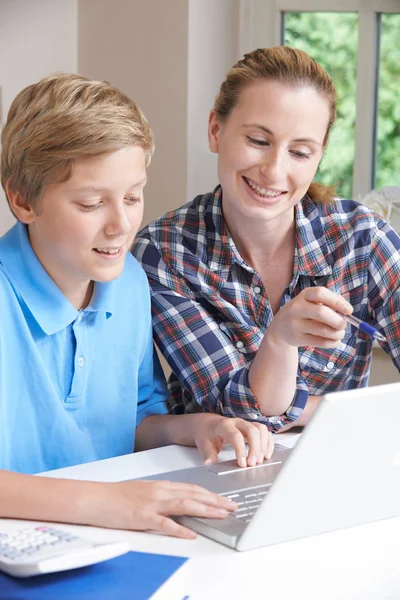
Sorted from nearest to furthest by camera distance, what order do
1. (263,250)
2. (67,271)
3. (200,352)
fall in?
1. (67,271)
2. (200,352)
3. (263,250)

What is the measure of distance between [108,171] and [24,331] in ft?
0.89

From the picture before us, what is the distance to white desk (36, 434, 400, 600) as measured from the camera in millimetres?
934

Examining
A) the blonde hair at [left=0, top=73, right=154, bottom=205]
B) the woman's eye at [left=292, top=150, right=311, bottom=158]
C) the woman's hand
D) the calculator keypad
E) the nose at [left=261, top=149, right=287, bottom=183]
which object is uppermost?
the blonde hair at [left=0, top=73, right=154, bottom=205]

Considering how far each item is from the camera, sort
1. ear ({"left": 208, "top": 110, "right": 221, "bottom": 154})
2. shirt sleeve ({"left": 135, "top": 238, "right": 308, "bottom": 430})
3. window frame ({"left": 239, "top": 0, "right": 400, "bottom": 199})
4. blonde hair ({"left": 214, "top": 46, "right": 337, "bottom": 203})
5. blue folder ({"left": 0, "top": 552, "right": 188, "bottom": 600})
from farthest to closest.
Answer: window frame ({"left": 239, "top": 0, "right": 400, "bottom": 199}) → ear ({"left": 208, "top": 110, "right": 221, "bottom": 154}) → blonde hair ({"left": 214, "top": 46, "right": 337, "bottom": 203}) → shirt sleeve ({"left": 135, "top": 238, "right": 308, "bottom": 430}) → blue folder ({"left": 0, "top": 552, "right": 188, "bottom": 600})

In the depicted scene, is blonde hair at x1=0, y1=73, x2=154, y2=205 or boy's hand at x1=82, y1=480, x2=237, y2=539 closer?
boy's hand at x1=82, y1=480, x2=237, y2=539

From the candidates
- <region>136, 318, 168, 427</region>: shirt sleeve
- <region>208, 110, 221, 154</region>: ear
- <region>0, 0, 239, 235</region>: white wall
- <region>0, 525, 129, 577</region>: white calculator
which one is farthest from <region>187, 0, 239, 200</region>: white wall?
<region>0, 525, 129, 577</region>: white calculator

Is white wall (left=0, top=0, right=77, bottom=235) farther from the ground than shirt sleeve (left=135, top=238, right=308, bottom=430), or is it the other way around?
white wall (left=0, top=0, right=77, bottom=235)

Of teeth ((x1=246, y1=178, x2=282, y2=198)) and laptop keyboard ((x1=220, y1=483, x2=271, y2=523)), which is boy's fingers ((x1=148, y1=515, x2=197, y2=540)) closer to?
laptop keyboard ((x1=220, y1=483, x2=271, y2=523))

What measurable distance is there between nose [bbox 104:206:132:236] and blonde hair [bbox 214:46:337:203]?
1.57 feet

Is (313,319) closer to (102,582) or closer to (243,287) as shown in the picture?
(243,287)

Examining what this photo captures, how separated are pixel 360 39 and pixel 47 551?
252 centimetres

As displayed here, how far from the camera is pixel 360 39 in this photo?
10.1 ft

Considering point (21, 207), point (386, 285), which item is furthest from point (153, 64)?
point (21, 207)

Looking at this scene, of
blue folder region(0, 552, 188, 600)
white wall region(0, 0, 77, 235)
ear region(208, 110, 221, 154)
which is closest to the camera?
blue folder region(0, 552, 188, 600)
